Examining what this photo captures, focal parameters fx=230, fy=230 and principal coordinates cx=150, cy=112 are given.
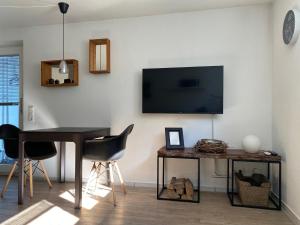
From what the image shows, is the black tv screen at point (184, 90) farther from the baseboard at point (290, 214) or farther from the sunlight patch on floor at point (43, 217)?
the sunlight patch on floor at point (43, 217)

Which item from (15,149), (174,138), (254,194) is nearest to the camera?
(254,194)

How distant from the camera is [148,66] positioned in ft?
10.5

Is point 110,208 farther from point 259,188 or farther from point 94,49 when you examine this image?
point 94,49

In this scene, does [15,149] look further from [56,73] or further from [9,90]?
[9,90]

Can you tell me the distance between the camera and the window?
3875 millimetres

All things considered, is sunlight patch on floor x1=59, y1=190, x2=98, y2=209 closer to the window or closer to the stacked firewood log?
the stacked firewood log

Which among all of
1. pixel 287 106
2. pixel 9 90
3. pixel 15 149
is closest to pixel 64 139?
pixel 15 149

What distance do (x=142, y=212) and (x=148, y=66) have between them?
186 cm

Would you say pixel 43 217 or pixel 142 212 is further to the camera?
pixel 142 212

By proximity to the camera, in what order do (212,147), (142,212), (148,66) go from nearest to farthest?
(142,212) → (212,147) → (148,66)

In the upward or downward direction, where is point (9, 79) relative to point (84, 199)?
upward

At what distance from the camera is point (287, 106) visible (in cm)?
234

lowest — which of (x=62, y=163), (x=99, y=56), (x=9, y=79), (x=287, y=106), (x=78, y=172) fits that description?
(x=62, y=163)

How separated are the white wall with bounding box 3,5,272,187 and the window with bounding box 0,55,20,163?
1.20 feet
